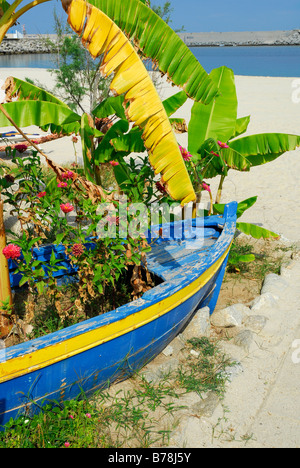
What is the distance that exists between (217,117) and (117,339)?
3577 mm

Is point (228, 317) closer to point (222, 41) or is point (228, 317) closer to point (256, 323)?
Answer: point (256, 323)

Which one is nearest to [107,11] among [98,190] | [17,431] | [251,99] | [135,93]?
[135,93]

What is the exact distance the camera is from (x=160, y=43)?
3686 mm

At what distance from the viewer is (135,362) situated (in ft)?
11.6

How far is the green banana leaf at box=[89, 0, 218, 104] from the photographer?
3.56 m

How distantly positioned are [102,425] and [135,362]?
0.56 m

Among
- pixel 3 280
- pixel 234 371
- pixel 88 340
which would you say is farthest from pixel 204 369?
pixel 3 280

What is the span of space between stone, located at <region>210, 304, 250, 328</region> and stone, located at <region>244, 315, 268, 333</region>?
0.25ft

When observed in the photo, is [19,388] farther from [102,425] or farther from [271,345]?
[271,345]

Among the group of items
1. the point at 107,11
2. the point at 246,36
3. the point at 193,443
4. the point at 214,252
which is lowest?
the point at 193,443

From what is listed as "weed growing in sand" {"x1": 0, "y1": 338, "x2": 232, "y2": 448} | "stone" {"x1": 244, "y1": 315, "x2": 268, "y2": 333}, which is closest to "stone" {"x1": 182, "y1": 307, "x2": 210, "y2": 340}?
"weed growing in sand" {"x1": 0, "y1": 338, "x2": 232, "y2": 448}

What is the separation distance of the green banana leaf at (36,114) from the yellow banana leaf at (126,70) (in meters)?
1.26

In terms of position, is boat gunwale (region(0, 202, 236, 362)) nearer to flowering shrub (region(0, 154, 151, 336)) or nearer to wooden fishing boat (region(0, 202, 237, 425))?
wooden fishing boat (region(0, 202, 237, 425))

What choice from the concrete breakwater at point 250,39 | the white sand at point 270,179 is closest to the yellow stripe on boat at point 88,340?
the white sand at point 270,179
